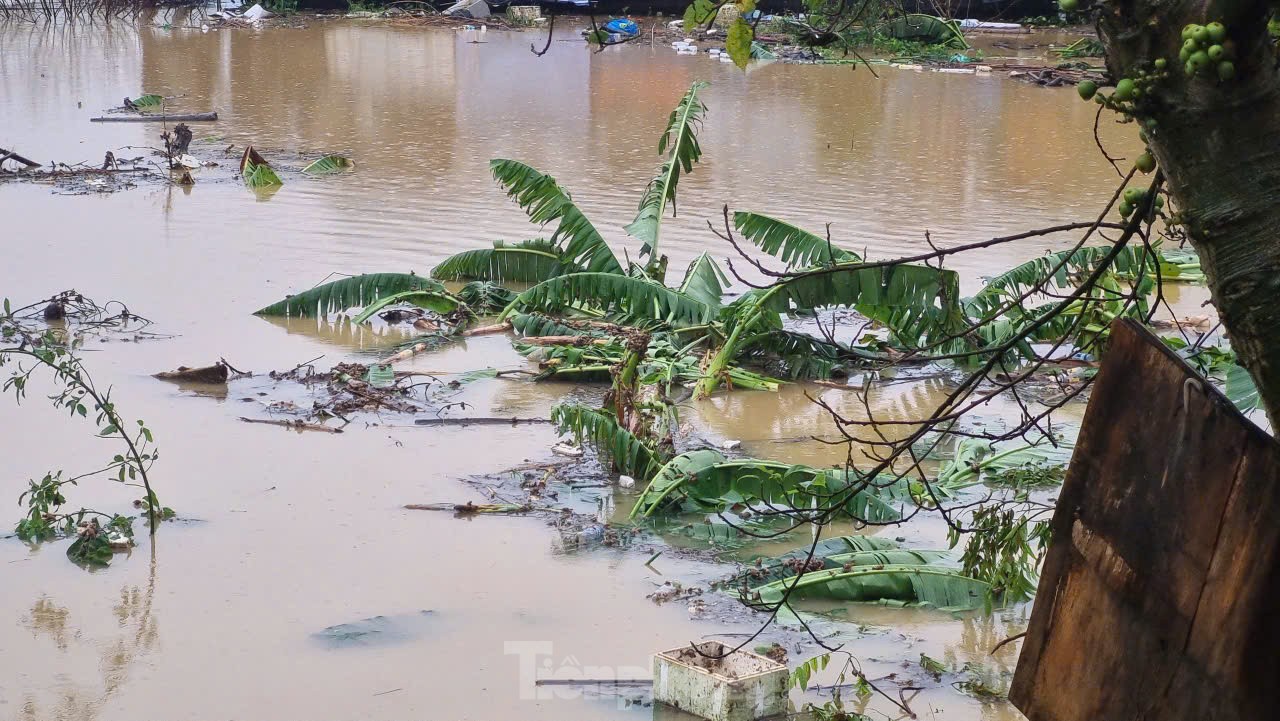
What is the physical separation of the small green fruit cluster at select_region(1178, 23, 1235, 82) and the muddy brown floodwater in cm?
269

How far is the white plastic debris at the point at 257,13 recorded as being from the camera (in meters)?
32.6

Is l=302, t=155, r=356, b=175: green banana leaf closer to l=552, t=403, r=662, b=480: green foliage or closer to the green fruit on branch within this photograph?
l=552, t=403, r=662, b=480: green foliage

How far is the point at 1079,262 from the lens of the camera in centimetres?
732

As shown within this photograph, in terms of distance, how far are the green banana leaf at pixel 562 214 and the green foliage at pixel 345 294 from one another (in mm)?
1016

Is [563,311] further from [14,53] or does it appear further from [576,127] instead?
[14,53]

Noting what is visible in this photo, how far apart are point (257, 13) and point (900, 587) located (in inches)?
1247

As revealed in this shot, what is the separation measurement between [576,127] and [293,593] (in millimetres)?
13510

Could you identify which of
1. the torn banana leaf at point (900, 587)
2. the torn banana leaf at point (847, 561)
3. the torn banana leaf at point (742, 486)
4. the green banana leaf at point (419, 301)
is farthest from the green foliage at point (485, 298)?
the torn banana leaf at point (900, 587)

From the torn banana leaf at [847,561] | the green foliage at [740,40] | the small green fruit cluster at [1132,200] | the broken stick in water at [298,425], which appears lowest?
the broken stick in water at [298,425]

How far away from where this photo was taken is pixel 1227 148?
5.73ft

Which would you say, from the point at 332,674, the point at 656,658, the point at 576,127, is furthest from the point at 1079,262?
the point at 576,127

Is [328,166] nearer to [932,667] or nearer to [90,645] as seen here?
[90,645]

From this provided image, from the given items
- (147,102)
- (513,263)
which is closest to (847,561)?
(513,263)

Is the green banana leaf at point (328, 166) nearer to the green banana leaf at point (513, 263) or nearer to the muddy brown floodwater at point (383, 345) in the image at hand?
the muddy brown floodwater at point (383, 345)
